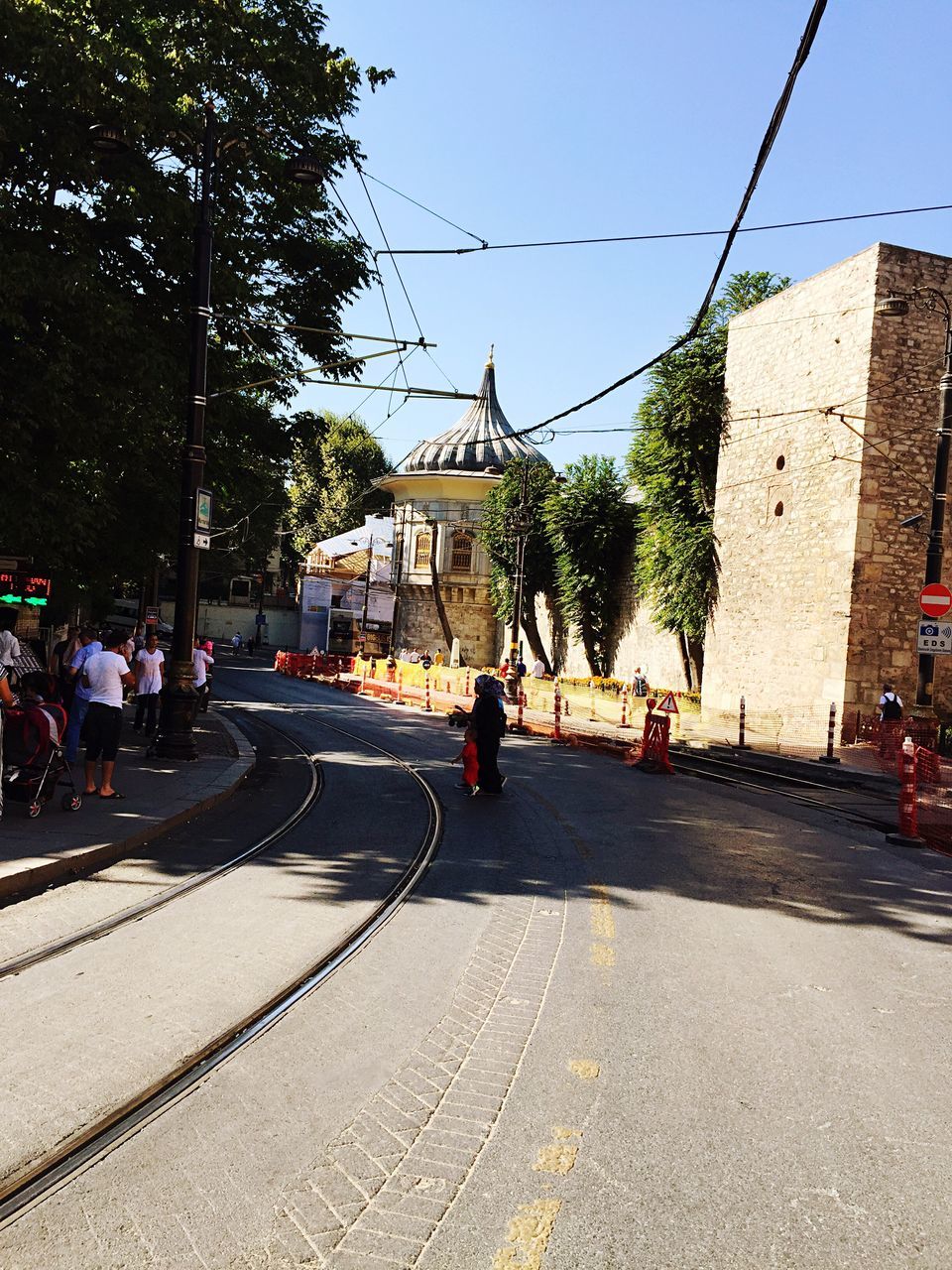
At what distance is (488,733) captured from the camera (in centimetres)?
1289

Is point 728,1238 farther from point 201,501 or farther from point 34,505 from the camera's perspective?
point 34,505

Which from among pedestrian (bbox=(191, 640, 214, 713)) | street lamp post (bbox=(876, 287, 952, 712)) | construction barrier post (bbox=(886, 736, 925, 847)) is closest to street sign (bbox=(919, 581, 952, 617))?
street lamp post (bbox=(876, 287, 952, 712))

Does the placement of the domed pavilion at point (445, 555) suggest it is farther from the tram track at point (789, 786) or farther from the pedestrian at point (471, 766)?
the pedestrian at point (471, 766)

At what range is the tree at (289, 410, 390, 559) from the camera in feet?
273

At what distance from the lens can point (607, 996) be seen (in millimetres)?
5125

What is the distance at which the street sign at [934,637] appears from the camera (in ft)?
49.9

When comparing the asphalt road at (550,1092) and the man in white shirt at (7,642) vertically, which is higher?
the man in white shirt at (7,642)

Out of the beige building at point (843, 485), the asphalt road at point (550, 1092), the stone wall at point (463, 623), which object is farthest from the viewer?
the stone wall at point (463, 623)

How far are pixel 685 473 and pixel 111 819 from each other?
27320 millimetres

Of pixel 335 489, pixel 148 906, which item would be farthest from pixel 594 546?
pixel 335 489

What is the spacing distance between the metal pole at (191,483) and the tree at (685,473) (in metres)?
20.2

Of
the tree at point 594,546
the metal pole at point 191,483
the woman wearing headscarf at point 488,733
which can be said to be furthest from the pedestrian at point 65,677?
the tree at point 594,546

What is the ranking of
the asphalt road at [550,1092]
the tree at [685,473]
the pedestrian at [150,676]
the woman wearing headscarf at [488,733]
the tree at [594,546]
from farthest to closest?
1. the tree at [594,546]
2. the tree at [685,473]
3. the pedestrian at [150,676]
4. the woman wearing headscarf at [488,733]
5. the asphalt road at [550,1092]

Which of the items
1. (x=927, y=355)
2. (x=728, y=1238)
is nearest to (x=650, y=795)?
(x=728, y=1238)
